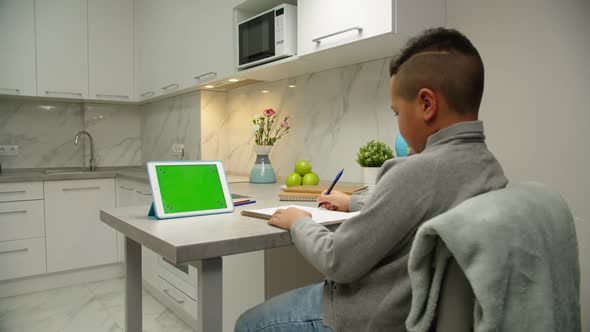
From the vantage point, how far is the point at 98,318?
2.52 meters

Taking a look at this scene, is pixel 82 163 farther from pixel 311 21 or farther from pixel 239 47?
pixel 311 21

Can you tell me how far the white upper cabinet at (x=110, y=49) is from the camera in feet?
11.3

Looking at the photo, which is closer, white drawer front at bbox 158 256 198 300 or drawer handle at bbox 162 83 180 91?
white drawer front at bbox 158 256 198 300

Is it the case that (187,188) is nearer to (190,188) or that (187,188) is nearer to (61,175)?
(190,188)

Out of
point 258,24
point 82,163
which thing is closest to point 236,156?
point 258,24

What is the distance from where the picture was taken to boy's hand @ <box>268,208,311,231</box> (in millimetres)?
1030

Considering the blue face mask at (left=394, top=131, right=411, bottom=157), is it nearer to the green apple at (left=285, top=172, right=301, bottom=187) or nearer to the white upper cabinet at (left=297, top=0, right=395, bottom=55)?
the white upper cabinet at (left=297, top=0, right=395, bottom=55)

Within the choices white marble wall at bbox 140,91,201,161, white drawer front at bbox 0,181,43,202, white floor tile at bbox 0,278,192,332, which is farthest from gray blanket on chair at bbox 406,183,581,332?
white drawer front at bbox 0,181,43,202

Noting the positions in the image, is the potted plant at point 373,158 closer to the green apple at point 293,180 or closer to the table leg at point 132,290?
the green apple at point 293,180

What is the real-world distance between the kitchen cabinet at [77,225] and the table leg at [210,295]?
2.62 m

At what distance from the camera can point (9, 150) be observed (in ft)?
11.2

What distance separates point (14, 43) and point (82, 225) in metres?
1.40

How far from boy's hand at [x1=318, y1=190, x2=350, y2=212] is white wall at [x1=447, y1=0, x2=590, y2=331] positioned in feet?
2.27

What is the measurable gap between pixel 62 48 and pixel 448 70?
3.33m
